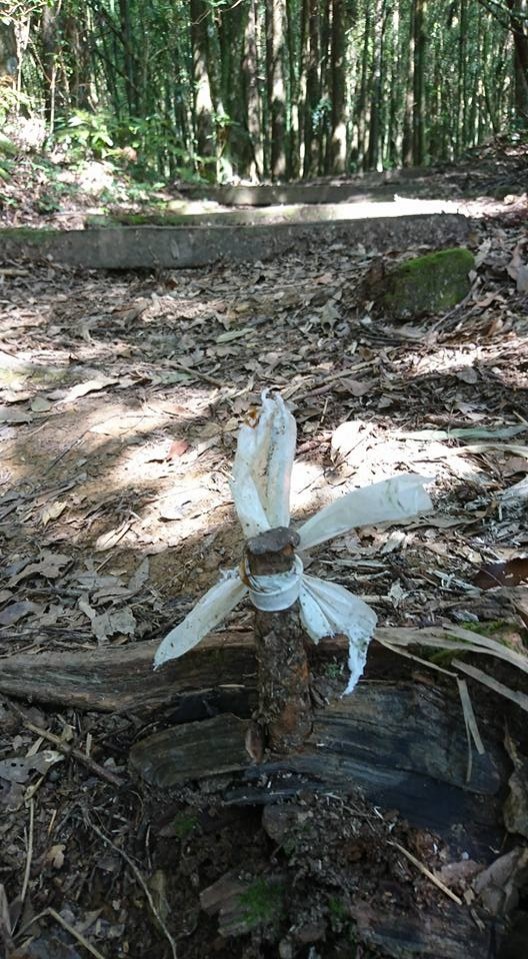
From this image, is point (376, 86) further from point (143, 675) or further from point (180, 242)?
point (143, 675)

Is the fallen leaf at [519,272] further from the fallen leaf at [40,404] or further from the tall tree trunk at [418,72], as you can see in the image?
the tall tree trunk at [418,72]

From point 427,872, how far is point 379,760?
207 mm

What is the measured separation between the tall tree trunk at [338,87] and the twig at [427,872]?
1596 cm

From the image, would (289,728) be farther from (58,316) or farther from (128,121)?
(128,121)

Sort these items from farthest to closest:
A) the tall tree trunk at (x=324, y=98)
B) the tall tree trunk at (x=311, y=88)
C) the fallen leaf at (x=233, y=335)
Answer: the tall tree trunk at (x=324, y=98) < the tall tree trunk at (x=311, y=88) < the fallen leaf at (x=233, y=335)

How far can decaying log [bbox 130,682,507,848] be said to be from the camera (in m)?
1.25

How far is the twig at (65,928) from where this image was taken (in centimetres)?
121

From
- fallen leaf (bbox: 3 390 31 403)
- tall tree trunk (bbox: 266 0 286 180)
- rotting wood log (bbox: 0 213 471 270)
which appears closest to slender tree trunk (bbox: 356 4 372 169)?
tall tree trunk (bbox: 266 0 286 180)

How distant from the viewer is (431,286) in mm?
3945

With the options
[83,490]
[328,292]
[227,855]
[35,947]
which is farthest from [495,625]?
[328,292]

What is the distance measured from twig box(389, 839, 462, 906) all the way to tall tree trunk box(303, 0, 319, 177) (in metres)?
18.8

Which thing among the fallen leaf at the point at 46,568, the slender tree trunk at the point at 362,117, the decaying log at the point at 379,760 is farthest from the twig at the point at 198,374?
the slender tree trunk at the point at 362,117

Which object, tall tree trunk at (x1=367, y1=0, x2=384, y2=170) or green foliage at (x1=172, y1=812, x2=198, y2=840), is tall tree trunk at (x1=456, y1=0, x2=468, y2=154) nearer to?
tall tree trunk at (x1=367, y1=0, x2=384, y2=170)

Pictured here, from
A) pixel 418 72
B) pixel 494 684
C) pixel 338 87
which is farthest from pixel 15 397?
pixel 418 72
